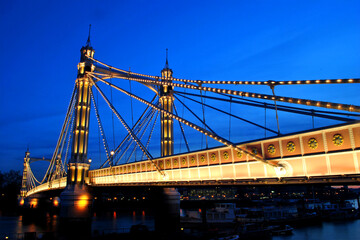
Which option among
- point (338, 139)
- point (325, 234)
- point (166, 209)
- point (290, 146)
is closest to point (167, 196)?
point (166, 209)

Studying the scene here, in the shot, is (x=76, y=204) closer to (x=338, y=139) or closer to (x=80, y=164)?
(x=80, y=164)

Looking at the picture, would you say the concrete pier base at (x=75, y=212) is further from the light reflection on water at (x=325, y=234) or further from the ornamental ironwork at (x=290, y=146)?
the ornamental ironwork at (x=290, y=146)

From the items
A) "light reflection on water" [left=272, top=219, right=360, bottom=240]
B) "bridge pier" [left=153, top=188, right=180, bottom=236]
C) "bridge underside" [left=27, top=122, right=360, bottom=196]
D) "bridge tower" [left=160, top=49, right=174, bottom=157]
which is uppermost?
"bridge tower" [left=160, top=49, right=174, bottom=157]

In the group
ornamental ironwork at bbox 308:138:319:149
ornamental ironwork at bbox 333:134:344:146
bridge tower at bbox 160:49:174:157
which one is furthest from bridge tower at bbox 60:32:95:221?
ornamental ironwork at bbox 333:134:344:146

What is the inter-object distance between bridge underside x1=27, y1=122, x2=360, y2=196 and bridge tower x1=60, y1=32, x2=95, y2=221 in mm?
13593

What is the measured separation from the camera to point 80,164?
38.1 metres

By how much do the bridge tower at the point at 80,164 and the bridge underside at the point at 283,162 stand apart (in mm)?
13593

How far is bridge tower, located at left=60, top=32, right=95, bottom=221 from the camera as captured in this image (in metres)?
35.3

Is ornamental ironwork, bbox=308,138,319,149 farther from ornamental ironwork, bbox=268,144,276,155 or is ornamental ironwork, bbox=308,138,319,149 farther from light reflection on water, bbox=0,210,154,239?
light reflection on water, bbox=0,210,154,239

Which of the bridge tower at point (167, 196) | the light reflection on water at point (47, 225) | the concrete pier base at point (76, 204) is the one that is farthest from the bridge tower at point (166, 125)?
the concrete pier base at point (76, 204)

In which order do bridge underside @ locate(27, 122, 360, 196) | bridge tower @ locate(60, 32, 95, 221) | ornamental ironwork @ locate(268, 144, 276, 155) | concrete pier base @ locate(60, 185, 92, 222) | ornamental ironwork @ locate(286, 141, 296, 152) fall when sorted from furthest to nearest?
bridge tower @ locate(60, 32, 95, 221) < concrete pier base @ locate(60, 185, 92, 222) < ornamental ironwork @ locate(268, 144, 276, 155) < ornamental ironwork @ locate(286, 141, 296, 152) < bridge underside @ locate(27, 122, 360, 196)

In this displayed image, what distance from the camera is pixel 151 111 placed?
4234 cm

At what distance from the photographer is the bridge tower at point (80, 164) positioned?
35.3 metres

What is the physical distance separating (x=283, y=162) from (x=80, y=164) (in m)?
28.8
